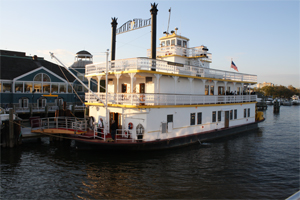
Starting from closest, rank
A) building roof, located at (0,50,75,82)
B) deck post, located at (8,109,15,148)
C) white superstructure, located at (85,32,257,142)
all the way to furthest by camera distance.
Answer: white superstructure, located at (85,32,257,142) → deck post, located at (8,109,15,148) → building roof, located at (0,50,75,82)

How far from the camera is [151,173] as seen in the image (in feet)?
43.1

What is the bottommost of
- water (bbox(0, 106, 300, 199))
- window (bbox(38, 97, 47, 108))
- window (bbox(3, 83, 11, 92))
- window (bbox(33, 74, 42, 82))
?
water (bbox(0, 106, 300, 199))

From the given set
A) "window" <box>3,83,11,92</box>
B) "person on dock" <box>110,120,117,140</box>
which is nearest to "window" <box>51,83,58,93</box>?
"window" <box>3,83,11,92</box>

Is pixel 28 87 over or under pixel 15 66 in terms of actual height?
under

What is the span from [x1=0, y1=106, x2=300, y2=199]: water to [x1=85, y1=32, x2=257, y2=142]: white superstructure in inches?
86.1

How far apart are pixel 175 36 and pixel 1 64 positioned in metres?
31.7

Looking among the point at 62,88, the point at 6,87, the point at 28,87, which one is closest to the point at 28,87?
the point at 28,87

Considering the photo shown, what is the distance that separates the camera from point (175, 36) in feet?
82.6

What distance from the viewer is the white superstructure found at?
16.0 metres

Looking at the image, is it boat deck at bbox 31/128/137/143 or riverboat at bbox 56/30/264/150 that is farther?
riverboat at bbox 56/30/264/150

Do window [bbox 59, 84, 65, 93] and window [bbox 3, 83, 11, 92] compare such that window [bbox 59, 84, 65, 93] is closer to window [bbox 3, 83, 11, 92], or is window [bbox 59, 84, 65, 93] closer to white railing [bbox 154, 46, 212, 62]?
window [bbox 3, 83, 11, 92]

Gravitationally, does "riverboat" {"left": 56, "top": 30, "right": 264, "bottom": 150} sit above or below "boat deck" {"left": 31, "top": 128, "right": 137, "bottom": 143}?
above

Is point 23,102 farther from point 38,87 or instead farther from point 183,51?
point 183,51

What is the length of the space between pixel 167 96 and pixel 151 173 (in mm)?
6254
